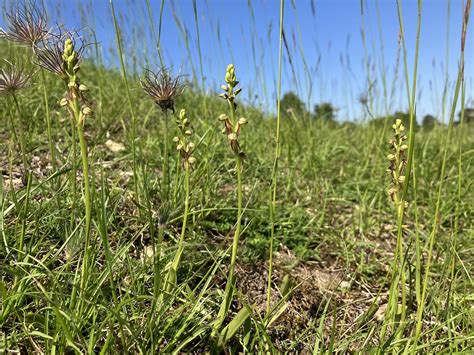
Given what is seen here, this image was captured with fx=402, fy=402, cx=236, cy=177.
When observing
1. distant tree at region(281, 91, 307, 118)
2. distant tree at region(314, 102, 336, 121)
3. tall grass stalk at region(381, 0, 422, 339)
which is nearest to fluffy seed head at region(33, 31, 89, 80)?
tall grass stalk at region(381, 0, 422, 339)

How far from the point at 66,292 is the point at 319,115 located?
3272 millimetres

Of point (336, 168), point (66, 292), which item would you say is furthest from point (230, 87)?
point (336, 168)

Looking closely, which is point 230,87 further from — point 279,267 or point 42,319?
point 279,267

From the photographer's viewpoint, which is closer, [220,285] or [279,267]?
[220,285]

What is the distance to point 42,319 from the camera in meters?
1.16

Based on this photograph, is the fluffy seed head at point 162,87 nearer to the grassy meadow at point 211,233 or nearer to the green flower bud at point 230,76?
the grassy meadow at point 211,233

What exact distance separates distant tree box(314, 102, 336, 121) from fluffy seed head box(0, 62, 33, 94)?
2.92 m

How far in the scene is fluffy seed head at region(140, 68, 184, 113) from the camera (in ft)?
4.00

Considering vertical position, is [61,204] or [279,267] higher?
[61,204]

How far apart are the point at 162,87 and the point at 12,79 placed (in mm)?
615

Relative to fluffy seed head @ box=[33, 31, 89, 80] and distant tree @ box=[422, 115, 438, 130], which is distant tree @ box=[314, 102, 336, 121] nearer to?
distant tree @ box=[422, 115, 438, 130]

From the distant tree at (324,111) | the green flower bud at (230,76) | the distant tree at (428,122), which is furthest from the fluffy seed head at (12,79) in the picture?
the distant tree at (428,122)

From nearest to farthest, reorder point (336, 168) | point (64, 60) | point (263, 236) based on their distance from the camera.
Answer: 1. point (64, 60)
2. point (263, 236)
3. point (336, 168)

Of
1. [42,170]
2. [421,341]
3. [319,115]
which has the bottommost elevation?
[421,341]
